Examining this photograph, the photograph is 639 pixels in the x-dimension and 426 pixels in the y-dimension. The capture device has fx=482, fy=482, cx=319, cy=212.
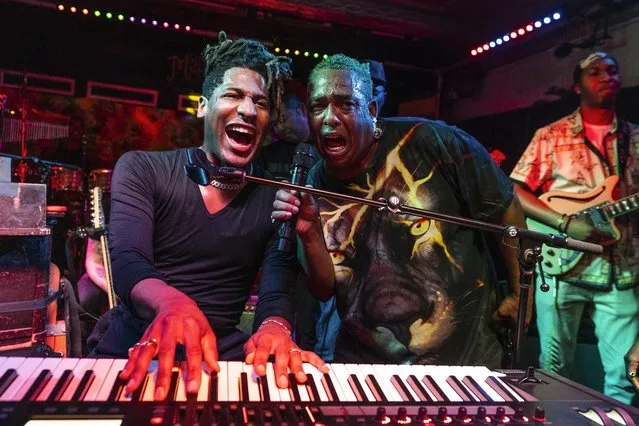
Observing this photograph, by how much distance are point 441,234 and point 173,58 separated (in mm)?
6270

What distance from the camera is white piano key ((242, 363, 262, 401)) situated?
1155mm

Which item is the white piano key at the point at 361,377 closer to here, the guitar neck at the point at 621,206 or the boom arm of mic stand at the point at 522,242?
the boom arm of mic stand at the point at 522,242

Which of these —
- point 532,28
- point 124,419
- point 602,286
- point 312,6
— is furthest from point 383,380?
point 312,6

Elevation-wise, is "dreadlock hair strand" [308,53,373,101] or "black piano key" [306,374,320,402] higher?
"dreadlock hair strand" [308,53,373,101]

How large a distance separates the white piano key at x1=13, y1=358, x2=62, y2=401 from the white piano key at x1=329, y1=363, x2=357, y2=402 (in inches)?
28.6

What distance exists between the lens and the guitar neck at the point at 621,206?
13.7 ft

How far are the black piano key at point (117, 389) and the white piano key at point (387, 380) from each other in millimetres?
648

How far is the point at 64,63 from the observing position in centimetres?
707

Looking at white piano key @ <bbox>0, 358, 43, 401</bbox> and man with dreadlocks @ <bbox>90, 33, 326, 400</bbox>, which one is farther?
man with dreadlocks @ <bbox>90, 33, 326, 400</bbox>

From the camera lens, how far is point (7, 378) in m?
1.14

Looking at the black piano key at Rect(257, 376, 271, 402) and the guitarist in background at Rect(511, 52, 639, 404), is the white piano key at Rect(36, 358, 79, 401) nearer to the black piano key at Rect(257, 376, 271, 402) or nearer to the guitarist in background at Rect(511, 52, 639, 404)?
the black piano key at Rect(257, 376, 271, 402)

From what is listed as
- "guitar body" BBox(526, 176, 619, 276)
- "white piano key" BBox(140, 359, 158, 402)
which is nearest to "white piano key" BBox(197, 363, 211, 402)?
"white piano key" BBox(140, 359, 158, 402)

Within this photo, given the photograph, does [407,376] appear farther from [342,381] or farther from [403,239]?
[403,239]

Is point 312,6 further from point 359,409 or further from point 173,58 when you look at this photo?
point 359,409
